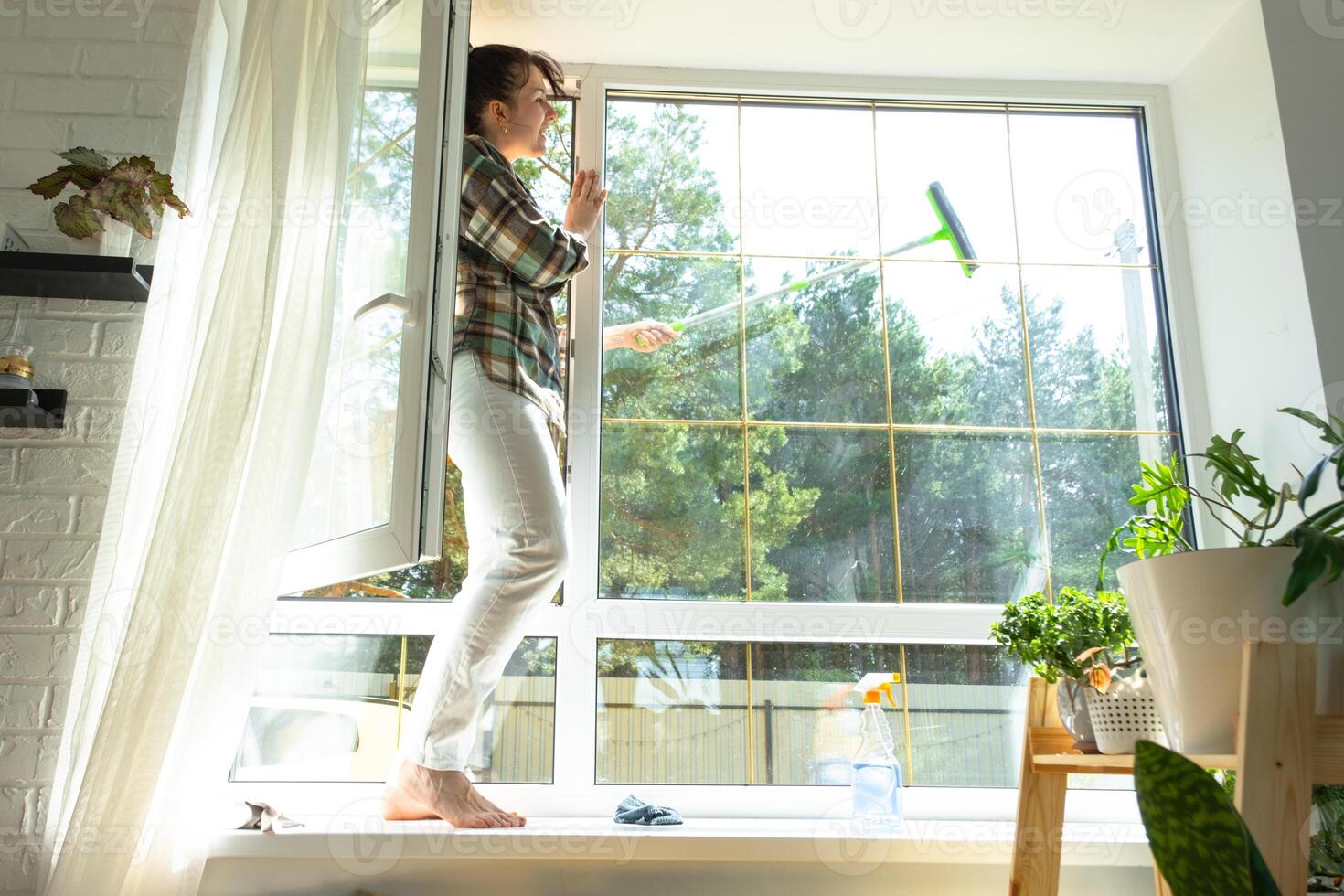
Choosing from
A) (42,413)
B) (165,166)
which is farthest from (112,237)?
(42,413)

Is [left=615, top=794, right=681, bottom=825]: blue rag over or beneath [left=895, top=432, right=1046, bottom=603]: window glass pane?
beneath

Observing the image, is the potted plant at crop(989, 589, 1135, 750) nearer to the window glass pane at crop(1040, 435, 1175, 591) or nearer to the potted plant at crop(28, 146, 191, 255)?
the window glass pane at crop(1040, 435, 1175, 591)

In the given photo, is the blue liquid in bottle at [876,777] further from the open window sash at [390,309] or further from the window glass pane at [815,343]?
the open window sash at [390,309]

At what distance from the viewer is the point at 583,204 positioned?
6.14 feet

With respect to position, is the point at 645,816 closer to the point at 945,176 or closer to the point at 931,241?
the point at 931,241

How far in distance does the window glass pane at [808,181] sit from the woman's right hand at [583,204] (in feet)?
1.32

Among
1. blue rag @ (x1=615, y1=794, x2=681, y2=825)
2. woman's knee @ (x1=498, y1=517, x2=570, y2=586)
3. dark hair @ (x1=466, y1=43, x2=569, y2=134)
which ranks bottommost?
blue rag @ (x1=615, y1=794, x2=681, y2=825)

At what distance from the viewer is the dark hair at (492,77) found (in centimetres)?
185

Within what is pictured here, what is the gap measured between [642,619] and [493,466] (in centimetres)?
49

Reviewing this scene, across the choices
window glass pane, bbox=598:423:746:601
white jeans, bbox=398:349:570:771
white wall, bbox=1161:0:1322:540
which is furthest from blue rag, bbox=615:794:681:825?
white wall, bbox=1161:0:1322:540

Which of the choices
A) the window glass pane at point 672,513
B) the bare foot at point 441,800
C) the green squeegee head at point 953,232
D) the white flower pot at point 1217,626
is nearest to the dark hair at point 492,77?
the window glass pane at point 672,513

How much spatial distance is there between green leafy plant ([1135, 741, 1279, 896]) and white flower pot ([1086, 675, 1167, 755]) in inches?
45.2

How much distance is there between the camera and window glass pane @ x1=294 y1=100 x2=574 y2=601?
1.93 metres

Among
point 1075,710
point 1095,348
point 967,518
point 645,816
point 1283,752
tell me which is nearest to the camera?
point 1283,752
